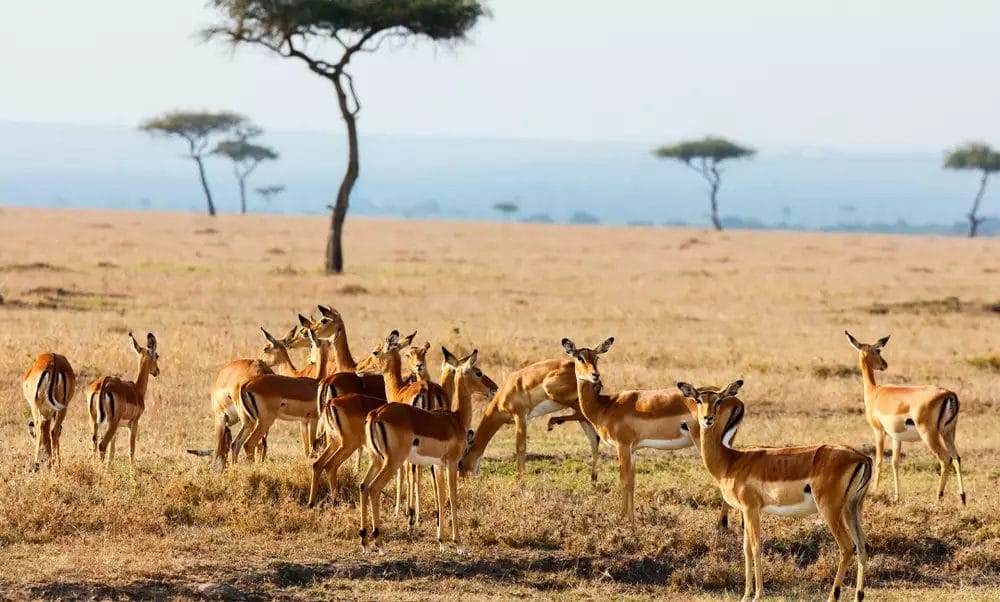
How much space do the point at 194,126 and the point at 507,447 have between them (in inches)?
2352

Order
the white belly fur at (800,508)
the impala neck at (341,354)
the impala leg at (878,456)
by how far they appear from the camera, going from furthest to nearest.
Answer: the impala neck at (341,354), the impala leg at (878,456), the white belly fur at (800,508)

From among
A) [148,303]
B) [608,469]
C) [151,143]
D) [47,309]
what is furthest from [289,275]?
[151,143]

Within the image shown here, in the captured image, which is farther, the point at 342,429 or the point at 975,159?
the point at 975,159

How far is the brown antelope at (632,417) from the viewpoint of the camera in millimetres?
9320

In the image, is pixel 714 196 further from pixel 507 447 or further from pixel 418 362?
pixel 418 362

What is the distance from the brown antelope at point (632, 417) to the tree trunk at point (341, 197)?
2177 cm

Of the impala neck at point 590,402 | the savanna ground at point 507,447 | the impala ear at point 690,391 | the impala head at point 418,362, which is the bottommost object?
the savanna ground at point 507,447

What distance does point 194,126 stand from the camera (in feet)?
226

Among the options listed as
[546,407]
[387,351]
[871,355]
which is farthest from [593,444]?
[871,355]

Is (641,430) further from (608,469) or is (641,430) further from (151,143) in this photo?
(151,143)

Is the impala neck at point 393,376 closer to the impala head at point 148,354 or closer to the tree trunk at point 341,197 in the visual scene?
the impala head at point 148,354

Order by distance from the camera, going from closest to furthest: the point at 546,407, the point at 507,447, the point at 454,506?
1. the point at 454,506
2. the point at 546,407
3. the point at 507,447

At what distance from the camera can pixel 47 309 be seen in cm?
2044

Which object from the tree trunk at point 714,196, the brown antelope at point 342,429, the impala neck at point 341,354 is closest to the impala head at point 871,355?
the brown antelope at point 342,429
